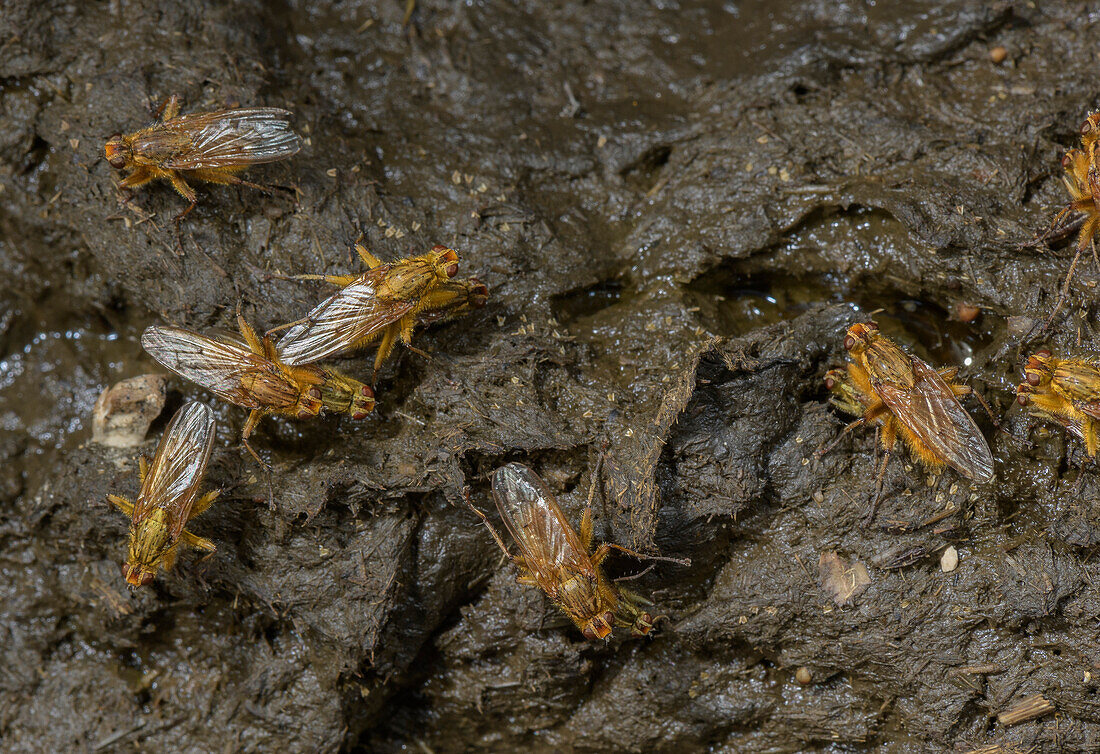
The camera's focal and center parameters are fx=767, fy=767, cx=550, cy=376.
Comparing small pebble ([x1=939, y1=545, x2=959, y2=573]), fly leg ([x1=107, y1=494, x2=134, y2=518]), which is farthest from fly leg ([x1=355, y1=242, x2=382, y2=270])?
small pebble ([x1=939, y1=545, x2=959, y2=573])

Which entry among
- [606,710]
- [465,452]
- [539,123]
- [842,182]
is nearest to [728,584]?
[606,710]

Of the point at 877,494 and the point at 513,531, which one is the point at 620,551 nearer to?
A: the point at 513,531

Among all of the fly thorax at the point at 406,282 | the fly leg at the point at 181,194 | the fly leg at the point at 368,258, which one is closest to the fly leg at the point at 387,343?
the fly thorax at the point at 406,282

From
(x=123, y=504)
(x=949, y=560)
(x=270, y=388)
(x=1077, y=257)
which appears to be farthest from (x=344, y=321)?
(x=1077, y=257)

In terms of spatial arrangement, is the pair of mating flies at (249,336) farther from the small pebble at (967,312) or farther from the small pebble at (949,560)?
the small pebble at (949,560)

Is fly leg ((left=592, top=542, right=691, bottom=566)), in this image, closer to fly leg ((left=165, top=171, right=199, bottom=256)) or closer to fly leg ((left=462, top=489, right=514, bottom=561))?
fly leg ((left=462, top=489, right=514, bottom=561))

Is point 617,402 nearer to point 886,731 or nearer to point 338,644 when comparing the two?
point 338,644
